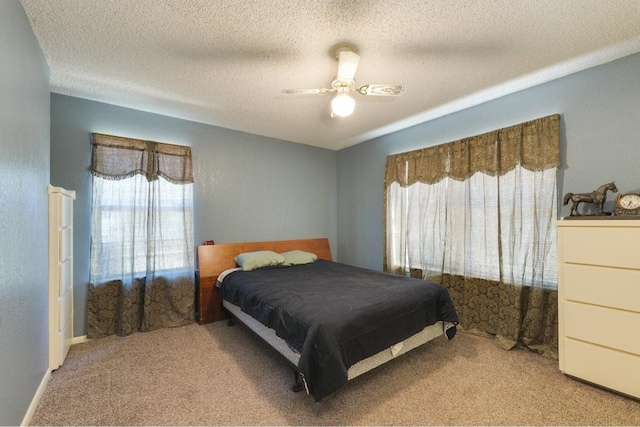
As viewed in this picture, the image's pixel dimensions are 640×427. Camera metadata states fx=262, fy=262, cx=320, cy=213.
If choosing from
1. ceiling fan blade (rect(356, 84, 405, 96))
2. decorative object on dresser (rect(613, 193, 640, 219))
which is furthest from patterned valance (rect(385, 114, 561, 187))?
ceiling fan blade (rect(356, 84, 405, 96))

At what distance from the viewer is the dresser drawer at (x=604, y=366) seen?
1860mm

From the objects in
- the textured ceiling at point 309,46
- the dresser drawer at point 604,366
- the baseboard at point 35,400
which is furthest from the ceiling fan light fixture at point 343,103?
the baseboard at point 35,400

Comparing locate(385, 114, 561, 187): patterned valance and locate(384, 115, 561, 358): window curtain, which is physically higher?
locate(385, 114, 561, 187): patterned valance

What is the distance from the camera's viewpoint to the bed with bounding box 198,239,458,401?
1734 mm

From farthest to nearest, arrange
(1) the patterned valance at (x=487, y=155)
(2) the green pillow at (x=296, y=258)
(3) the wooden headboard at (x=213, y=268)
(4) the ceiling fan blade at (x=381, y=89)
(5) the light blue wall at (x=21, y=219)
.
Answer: (2) the green pillow at (x=296, y=258) → (3) the wooden headboard at (x=213, y=268) → (1) the patterned valance at (x=487, y=155) → (4) the ceiling fan blade at (x=381, y=89) → (5) the light blue wall at (x=21, y=219)

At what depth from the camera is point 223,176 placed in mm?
3834

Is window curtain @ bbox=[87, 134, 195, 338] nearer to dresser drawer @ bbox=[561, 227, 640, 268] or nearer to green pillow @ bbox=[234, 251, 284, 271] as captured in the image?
green pillow @ bbox=[234, 251, 284, 271]

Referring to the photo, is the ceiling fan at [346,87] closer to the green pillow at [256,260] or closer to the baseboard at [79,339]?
the green pillow at [256,260]

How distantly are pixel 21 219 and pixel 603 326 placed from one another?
13.4ft

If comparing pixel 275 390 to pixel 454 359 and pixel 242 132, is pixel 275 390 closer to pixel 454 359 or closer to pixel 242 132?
pixel 454 359

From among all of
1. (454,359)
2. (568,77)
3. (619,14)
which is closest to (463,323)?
(454,359)

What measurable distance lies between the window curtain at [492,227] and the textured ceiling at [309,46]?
0.66 meters

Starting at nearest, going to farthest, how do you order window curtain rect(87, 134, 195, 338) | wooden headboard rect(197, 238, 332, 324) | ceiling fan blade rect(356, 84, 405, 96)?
ceiling fan blade rect(356, 84, 405, 96) → window curtain rect(87, 134, 195, 338) → wooden headboard rect(197, 238, 332, 324)

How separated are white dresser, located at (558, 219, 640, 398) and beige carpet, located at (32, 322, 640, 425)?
15cm
